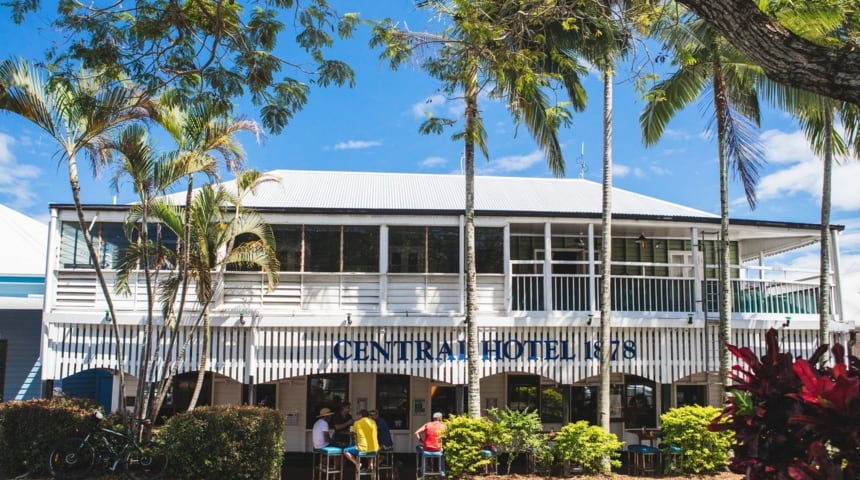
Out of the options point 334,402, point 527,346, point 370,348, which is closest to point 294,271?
point 370,348

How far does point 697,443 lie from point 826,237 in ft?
19.3

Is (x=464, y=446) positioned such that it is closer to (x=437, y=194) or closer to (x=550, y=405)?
(x=550, y=405)

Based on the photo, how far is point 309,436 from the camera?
17.7 meters

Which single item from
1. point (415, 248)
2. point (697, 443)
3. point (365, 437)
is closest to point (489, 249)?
point (415, 248)

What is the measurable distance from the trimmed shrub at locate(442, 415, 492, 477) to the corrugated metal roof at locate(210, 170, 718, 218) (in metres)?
5.50

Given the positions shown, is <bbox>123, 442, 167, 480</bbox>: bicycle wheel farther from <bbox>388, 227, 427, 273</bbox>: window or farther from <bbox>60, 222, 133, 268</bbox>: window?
<bbox>388, 227, 427, 273</bbox>: window

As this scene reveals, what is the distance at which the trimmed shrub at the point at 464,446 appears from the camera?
12.1 metres

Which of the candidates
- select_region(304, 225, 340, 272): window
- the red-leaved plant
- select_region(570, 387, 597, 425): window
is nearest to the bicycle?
select_region(304, 225, 340, 272): window

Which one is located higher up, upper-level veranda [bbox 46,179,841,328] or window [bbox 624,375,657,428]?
upper-level veranda [bbox 46,179,841,328]

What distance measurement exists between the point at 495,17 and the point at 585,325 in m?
7.38

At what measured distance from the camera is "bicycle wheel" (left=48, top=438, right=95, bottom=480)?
11.5 m

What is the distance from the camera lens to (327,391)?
17828 mm

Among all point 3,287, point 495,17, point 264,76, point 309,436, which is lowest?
point 309,436

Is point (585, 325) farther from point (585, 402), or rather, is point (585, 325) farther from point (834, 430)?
point (834, 430)
